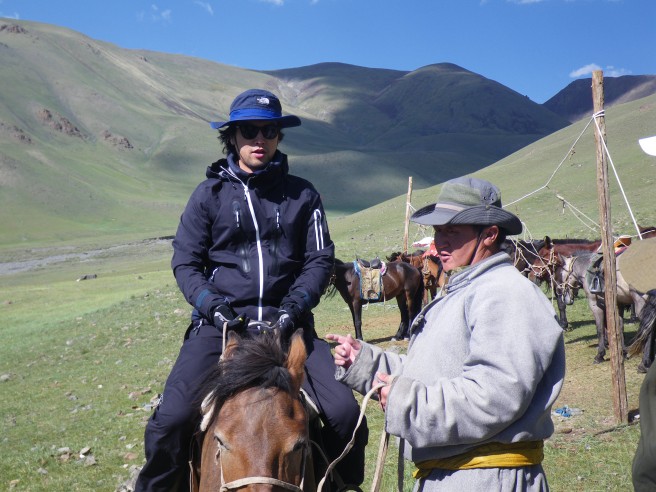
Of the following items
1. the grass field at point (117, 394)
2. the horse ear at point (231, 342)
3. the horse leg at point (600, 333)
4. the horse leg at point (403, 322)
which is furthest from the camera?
the horse leg at point (403, 322)

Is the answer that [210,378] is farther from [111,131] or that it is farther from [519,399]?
[111,131]

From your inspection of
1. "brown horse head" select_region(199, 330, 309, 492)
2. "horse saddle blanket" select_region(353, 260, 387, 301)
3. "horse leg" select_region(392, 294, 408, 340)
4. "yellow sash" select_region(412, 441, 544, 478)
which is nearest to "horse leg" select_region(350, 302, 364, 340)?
"horse saddle blanket" select_region(353, 260, 387, 301)

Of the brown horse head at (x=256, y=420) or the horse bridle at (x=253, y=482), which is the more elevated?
the brown horse head at (x=256, y=420)

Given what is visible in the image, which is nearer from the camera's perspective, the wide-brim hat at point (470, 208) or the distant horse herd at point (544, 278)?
the wide-brim hat at point (470, 208)

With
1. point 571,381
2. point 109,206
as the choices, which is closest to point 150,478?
point 571,381

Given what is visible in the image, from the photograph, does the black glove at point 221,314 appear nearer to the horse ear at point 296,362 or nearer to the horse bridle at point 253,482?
the horse ear at point 296,362

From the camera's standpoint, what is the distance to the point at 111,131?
145 meters

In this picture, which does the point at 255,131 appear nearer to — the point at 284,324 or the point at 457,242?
the point at 284,324

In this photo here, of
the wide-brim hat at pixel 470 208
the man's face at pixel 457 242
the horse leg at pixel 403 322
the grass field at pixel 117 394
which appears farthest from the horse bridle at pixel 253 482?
the horse leg at pixel 403 322

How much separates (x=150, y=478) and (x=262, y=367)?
3.49 ft

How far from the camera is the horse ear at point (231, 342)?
3367 mm

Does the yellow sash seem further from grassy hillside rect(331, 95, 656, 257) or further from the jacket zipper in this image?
grassy hillside rect(331, 95, 656, 257)

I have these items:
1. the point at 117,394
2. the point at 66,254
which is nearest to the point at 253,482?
the point at 117,394

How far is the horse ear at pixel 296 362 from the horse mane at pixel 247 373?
33mm
